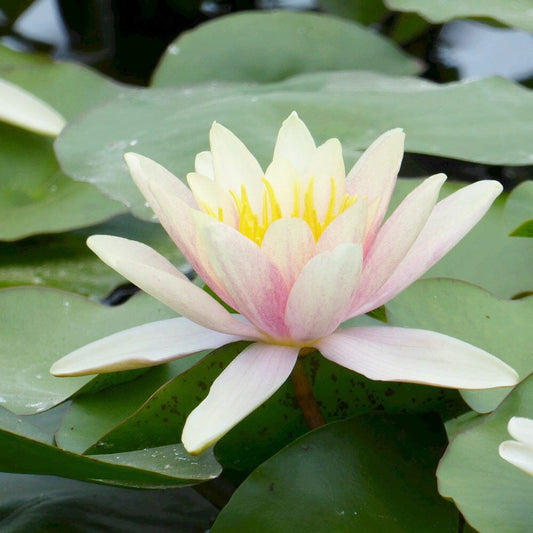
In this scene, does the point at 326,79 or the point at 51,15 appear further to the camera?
the point at 51,15

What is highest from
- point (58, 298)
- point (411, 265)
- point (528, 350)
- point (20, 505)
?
point (411, 265)

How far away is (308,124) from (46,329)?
1.55ft

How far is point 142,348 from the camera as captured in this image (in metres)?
0.68

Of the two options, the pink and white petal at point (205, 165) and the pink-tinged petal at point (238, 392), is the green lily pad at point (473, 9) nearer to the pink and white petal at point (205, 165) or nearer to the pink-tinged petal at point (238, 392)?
the pink and white petal at point (205, 165)

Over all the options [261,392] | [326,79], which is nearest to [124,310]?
[261,392]

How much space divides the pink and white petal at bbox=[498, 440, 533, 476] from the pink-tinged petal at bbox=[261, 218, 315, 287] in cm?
21

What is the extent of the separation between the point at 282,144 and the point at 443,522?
38 cm

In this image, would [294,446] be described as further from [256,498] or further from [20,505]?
[20,505]

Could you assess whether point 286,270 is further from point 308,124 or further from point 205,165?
point 308,124

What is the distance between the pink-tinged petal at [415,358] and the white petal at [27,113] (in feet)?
2.78

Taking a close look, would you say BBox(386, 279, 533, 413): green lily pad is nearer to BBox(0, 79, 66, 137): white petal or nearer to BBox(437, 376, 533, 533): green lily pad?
BBox(437, 376, 533, 533): green lily pad

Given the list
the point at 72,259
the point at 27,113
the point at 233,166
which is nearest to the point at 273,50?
the point at 27,113

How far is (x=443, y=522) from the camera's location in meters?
0.68

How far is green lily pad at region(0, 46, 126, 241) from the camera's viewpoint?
3.98ft
